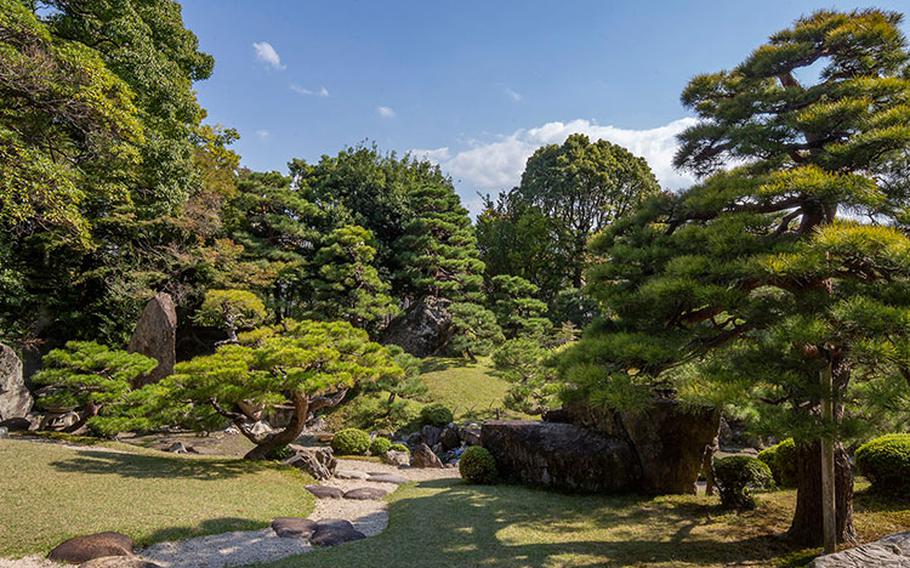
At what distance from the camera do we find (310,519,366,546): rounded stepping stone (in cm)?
498

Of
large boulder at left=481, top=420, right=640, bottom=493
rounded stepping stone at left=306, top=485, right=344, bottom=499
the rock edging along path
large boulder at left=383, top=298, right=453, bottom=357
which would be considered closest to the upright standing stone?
rounded stepping stone at left=306, top=485, right=344, bottom=499

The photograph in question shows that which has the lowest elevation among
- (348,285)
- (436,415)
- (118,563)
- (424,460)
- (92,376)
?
(424,460)

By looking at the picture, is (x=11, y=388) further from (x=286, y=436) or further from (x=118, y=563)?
(x=118, y=563)

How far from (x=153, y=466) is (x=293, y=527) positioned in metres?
3.47

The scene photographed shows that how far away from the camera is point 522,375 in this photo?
12.6m

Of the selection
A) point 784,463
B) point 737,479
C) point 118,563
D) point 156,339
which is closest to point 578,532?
point 737,479

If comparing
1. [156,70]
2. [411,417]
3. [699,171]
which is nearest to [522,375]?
[411,417]

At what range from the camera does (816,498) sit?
183 inches

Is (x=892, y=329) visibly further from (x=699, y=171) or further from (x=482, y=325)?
(x=482, y=325)

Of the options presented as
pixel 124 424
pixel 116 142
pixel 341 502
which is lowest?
pixel 341 502

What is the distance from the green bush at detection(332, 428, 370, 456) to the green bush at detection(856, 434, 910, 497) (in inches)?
367

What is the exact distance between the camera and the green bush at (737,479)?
595cm

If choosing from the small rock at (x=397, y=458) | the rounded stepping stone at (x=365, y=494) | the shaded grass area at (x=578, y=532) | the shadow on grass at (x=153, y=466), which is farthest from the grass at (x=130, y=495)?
the small rock at (x=397, y=458)

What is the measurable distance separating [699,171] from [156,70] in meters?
11.9
